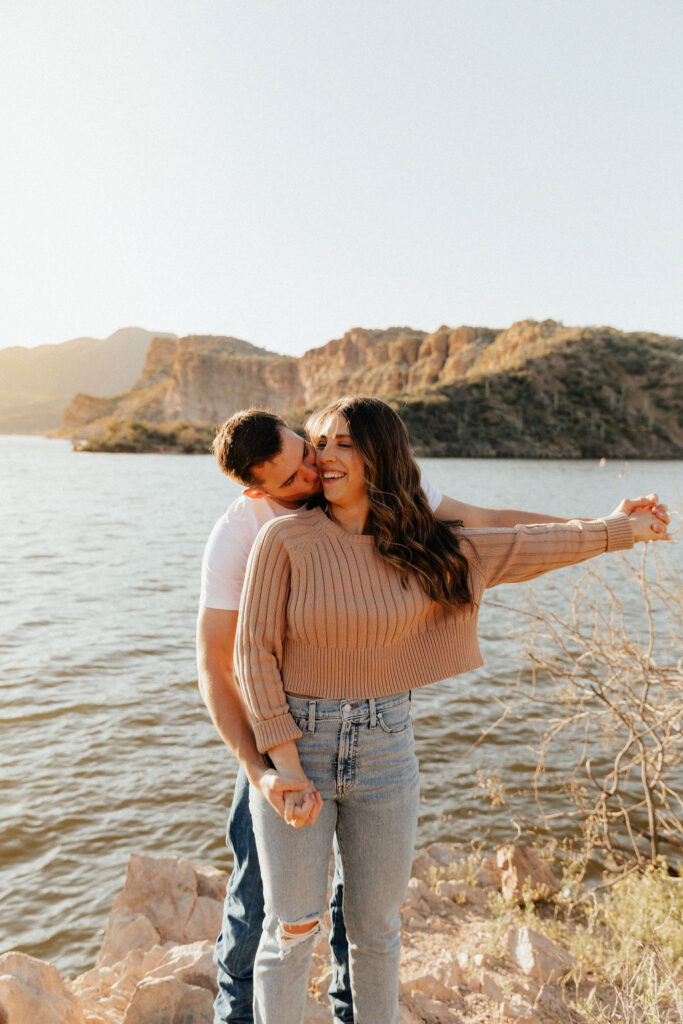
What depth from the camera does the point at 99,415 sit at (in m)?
121

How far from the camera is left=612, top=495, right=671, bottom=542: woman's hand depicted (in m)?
2.20

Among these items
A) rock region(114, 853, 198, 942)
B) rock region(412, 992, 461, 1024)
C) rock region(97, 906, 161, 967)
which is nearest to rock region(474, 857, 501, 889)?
rock region(114, 853, 198, 942)

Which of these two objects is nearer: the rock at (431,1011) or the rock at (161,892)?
the rock at (431,1011)

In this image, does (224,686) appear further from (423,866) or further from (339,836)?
(423,866)

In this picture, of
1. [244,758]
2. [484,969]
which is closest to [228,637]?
[244,758]

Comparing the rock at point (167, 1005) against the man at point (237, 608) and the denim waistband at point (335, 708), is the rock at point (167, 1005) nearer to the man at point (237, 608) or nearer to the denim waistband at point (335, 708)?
the man at point (237, 608)

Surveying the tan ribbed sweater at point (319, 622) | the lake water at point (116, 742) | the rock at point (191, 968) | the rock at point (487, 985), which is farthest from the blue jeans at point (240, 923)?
the lake water at point (116, 742)

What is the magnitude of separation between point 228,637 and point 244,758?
331 mm

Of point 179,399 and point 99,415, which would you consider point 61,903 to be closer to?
point 179,399

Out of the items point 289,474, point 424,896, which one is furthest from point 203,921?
point 289,474

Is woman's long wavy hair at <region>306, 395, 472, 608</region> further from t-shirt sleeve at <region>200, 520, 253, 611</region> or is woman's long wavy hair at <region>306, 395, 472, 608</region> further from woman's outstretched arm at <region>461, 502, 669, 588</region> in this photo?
t-shirt sleeve at <region>200, 520, 253, 611</region>

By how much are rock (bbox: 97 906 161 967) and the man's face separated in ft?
9.45

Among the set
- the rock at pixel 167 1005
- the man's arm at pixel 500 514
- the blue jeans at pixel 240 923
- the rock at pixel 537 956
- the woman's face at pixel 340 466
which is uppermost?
the woman's face at pixel 340 466

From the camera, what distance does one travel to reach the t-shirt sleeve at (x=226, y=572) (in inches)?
78.1
